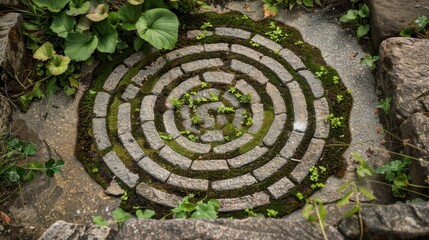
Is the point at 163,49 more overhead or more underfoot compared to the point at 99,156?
more overhead

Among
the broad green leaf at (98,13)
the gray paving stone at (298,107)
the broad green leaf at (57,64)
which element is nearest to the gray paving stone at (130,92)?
the broad green leaf at (57,64)

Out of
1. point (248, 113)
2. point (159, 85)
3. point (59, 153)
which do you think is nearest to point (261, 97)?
point (248, 113)

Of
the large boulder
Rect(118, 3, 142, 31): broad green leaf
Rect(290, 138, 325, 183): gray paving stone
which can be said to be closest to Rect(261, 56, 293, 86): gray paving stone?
Rect(290, 138, 325, 183): gray paving stone

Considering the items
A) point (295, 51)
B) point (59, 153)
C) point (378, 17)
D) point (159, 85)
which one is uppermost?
point (378, 17)

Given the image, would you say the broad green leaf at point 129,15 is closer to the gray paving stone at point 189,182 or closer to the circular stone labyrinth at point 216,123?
the circular stone labyrinth at point 216,123

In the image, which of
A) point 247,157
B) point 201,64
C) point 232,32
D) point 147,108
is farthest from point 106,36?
point 247,157

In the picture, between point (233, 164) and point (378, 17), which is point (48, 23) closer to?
point (233, 164)

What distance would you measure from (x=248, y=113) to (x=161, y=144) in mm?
897

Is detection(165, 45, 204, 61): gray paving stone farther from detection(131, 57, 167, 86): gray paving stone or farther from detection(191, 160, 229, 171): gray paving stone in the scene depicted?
detection(191, 160, 229, 171): gray paving stone

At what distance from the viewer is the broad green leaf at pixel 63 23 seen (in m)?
4.97

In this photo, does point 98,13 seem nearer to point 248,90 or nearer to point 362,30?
point 248,90

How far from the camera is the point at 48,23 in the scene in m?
5.20

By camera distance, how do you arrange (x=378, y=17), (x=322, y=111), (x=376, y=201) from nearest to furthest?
(x=376, y=201)
(x=322, y=111)
(x=378, y=17)

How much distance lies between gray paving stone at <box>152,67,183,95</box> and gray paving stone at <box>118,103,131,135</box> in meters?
0.32
